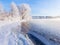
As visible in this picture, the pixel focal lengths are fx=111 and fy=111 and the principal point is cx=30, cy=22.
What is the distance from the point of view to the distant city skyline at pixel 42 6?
1180 mm

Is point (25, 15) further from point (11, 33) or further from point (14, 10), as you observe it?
point (11, 33)

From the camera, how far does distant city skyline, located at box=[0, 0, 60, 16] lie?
46.5 inches

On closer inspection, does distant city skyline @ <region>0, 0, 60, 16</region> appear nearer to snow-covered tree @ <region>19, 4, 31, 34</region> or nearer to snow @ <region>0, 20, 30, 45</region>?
snow-covered tree @ <region>19, 4, 31, 34</region>

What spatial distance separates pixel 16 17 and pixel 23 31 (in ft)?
0.55

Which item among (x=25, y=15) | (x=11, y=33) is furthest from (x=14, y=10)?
(x=11, y=33)

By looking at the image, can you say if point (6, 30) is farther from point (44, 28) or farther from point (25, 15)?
point (44, 28)

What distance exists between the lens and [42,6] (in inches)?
48.2

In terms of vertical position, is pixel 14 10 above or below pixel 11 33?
above

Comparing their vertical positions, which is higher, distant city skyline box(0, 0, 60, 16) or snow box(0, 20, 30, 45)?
distant city skyline box(0, 0, 60, 16)

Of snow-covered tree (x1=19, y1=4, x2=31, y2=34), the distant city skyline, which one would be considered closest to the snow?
snow-covered tree (x1=19, y1=4, x2=31, y2=34)

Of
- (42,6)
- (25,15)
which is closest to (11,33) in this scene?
(25,15)

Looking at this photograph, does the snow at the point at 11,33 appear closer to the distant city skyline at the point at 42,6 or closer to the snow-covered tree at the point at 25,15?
the snow-covered tree at the point at 25,15

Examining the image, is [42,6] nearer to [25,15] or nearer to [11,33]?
[25,15]

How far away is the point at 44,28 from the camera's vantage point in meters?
1.20
